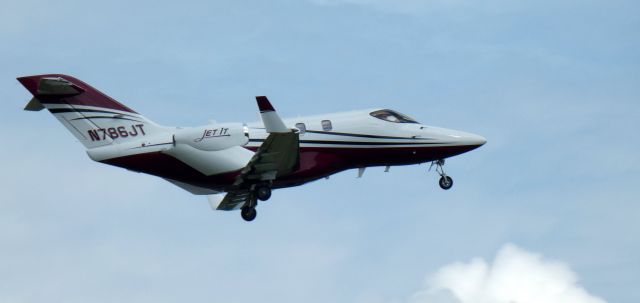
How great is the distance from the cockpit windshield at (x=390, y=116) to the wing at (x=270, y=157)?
4423 mm

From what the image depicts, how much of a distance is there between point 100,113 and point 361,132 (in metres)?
9.26

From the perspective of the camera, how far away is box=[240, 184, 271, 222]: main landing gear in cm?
4584

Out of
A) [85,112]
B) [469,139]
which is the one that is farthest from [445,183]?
[85,112]

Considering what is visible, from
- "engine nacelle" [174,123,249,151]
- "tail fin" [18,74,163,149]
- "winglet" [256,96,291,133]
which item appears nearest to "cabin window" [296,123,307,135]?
"engine nacelle" [174,123,249,151]

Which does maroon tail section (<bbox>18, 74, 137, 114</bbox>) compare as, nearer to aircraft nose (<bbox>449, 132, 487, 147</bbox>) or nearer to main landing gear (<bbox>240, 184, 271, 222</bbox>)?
main landing gear (<bbox>240, 184, 271, 222</bbox>)

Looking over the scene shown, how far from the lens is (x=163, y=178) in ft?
153

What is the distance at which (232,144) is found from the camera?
4388 centimetres

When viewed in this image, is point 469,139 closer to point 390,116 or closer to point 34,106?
point 390,116

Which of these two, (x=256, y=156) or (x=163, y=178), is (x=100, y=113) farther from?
(x=256, y=156)

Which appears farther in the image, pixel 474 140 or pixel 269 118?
pixel 474 140

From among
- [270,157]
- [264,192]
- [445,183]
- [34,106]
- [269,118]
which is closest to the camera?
[269,118]

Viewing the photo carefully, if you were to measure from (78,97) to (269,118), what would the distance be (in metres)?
7.46

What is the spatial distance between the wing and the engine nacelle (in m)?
0.84

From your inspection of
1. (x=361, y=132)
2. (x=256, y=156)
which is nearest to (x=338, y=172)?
(x=361, y=132)
